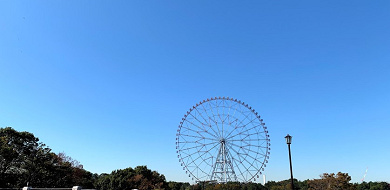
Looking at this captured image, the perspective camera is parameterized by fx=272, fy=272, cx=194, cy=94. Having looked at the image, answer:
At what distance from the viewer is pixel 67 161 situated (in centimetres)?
5231

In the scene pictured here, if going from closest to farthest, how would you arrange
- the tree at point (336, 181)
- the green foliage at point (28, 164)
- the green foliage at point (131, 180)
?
the green foliage at point (28, 164), the tree at point (336, 181), the green foliage at point (131, 180)

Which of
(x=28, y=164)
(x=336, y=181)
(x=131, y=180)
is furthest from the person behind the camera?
(x=131, y=180)

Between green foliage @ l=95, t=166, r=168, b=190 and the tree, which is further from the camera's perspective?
green foliage @ l=95, t=166, r=168, b=190

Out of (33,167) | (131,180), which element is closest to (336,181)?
(131,180)

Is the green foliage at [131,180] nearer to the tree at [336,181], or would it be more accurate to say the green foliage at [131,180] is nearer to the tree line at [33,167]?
the tree line at [33,167]

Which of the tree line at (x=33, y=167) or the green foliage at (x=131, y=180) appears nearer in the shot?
the tree line at (x=33, y=167)

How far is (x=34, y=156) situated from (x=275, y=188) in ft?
293

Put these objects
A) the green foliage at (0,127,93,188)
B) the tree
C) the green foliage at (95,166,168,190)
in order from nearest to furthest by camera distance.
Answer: the green foliage at (0,127,93,188) → the tree → the green foliage at (95,166,168,190)

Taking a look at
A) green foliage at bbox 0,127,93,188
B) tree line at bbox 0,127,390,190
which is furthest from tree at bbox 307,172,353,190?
green foliage at bbox 0,127,93,188

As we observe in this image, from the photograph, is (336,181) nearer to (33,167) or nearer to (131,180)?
(131,180)

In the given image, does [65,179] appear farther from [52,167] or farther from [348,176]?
[348,176]

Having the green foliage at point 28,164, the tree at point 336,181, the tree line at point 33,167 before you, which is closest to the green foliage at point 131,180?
the tree line at point 33,167

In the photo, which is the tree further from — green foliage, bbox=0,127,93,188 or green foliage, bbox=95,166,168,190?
green foliage, bbox=0,127,93,188

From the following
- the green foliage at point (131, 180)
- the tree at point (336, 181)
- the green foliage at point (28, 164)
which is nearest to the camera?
the green foliage at point (28, 164)
